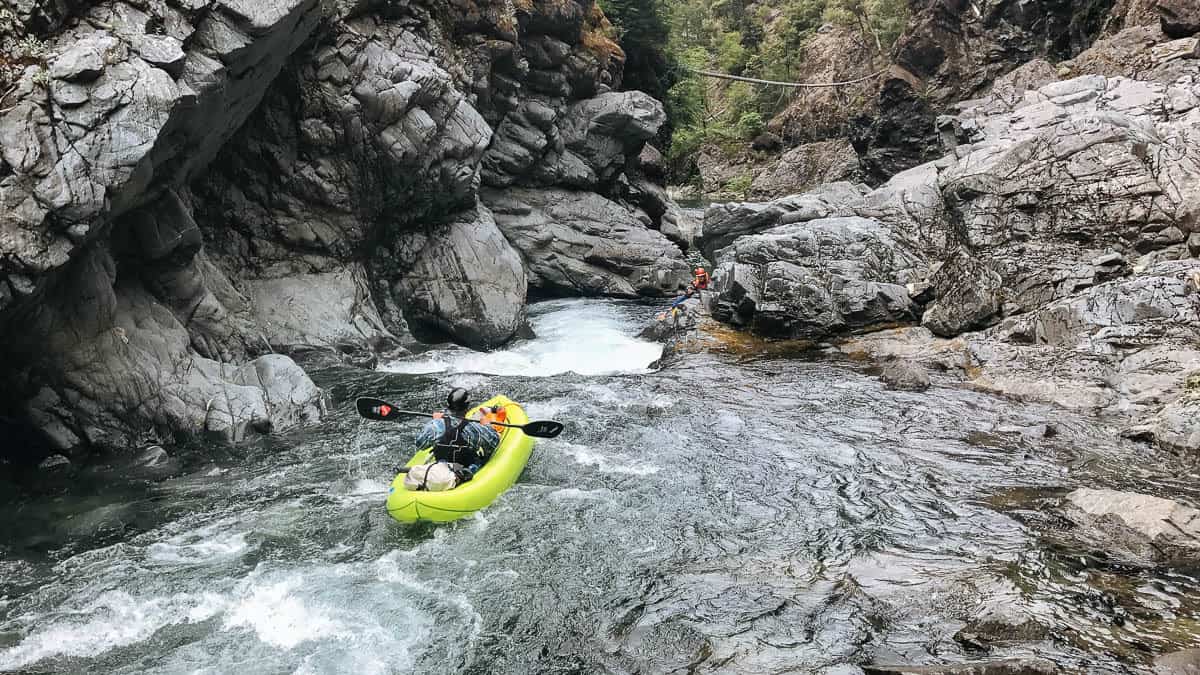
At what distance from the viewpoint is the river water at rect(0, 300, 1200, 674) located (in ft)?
18.0

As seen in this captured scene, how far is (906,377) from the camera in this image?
1161 cm

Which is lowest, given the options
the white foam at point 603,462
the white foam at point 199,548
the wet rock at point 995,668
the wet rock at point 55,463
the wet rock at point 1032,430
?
the wet rock at point 1032,430

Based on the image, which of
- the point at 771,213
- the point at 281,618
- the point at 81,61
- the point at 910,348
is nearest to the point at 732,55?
the point at 771,213

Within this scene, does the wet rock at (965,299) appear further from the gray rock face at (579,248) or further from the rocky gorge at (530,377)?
the gray rock face at (579,248)

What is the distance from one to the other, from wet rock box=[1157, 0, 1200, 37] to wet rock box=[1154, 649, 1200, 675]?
2096cm

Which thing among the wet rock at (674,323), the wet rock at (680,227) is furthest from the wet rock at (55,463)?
the wet rock at (680,227)

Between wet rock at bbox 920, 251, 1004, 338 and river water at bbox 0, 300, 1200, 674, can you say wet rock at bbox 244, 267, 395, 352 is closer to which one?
river water at bbox 0, 300, 1200, 674

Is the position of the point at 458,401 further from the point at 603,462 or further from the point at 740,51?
the point at 740,51

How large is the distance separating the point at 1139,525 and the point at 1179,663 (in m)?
2.26

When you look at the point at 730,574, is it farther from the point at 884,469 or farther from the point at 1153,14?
the point at 1153,14

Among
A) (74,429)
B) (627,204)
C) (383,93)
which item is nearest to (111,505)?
(74,429)

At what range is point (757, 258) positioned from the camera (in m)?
15.8

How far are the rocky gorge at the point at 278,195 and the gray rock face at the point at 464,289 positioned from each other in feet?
0.16

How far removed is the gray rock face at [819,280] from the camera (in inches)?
572
